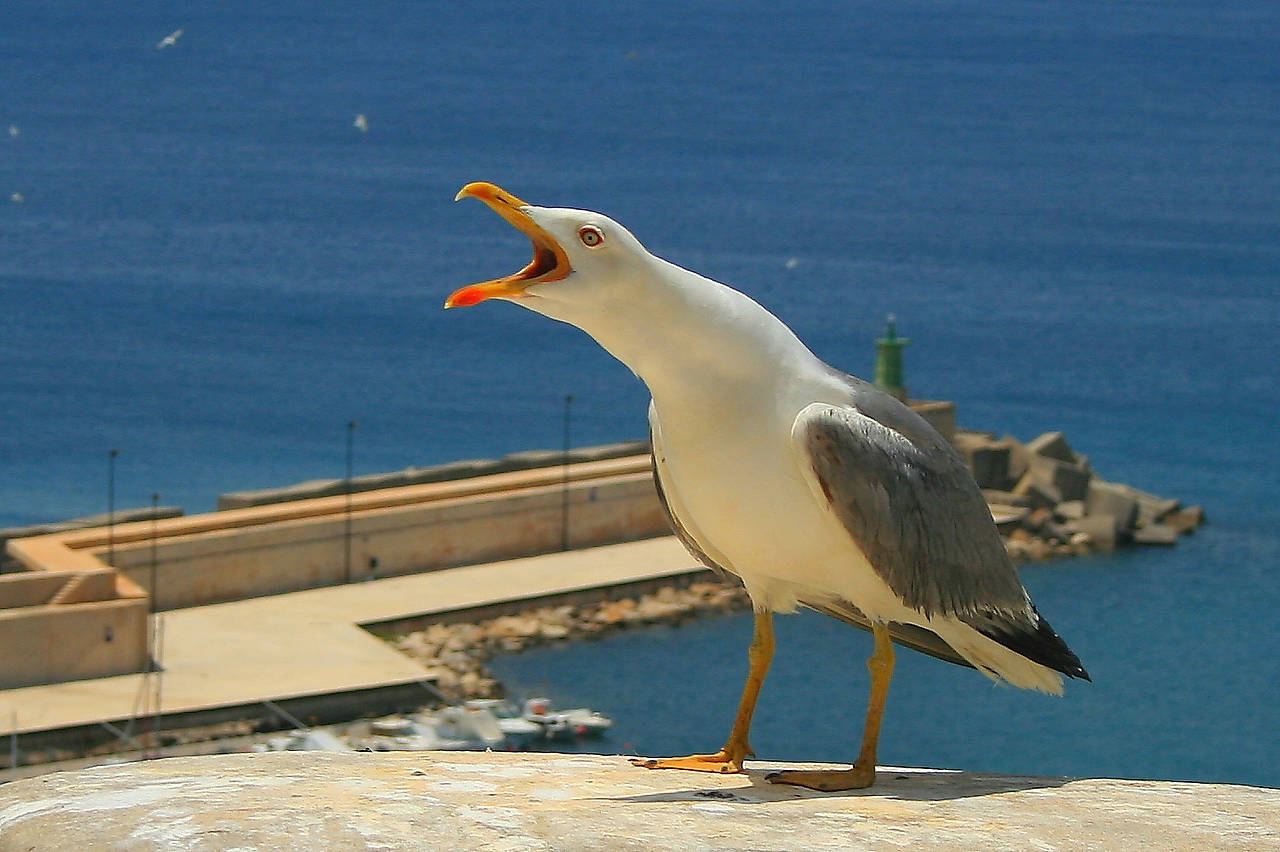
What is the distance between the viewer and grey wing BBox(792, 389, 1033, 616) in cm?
786

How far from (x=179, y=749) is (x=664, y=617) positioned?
1329cm

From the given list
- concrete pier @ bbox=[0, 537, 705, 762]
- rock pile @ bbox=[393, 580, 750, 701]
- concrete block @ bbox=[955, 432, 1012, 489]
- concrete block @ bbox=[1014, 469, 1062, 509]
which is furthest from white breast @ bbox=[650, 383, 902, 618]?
concrete block @ bbox=[1014, 469, 1062, 509]

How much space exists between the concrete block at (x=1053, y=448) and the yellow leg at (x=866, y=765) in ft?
161

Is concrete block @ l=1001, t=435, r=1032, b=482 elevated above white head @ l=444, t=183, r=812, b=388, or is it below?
below

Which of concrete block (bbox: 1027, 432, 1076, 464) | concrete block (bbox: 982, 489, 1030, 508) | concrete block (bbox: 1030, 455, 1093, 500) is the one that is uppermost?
concrete block (bbox: 1027, 432, 1076, 464)

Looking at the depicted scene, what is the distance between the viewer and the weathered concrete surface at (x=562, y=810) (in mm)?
6684

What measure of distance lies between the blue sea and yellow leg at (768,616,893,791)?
33367mm

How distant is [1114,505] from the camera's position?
186 ft

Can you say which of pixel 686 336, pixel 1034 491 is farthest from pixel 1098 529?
pixel 686 336

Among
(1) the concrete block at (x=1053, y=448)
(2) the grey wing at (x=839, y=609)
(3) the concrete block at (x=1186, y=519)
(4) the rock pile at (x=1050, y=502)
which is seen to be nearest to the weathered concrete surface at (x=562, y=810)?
(2) the grey wing at (x=839, y=609)

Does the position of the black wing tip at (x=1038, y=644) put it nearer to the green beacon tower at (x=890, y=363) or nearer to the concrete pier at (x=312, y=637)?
the concrete pier at (x=312, y=637)

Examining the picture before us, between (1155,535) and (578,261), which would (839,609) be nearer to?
(578,261)

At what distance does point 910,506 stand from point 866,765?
1009 millimetres

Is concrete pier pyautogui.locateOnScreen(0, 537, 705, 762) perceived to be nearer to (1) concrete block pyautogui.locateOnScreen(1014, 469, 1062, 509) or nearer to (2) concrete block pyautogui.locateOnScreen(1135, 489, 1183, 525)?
(1) concrete block pyautogui.locateOnScreen(1014, 469, 1062, 509)
